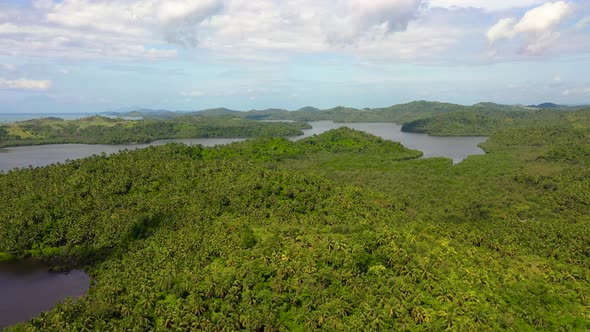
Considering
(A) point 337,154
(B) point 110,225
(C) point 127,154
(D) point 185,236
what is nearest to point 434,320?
(D) point 185,236

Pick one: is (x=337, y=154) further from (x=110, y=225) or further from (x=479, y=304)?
(x=479, y=304)

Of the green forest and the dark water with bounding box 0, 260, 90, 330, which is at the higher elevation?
the green forest

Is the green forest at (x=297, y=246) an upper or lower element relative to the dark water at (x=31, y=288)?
upper

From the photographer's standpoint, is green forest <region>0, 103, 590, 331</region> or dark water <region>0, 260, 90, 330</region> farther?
dark water <region>0, 260, 90, 330</region>

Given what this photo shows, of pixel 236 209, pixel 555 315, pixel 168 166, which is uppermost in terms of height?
pixel 168 166
